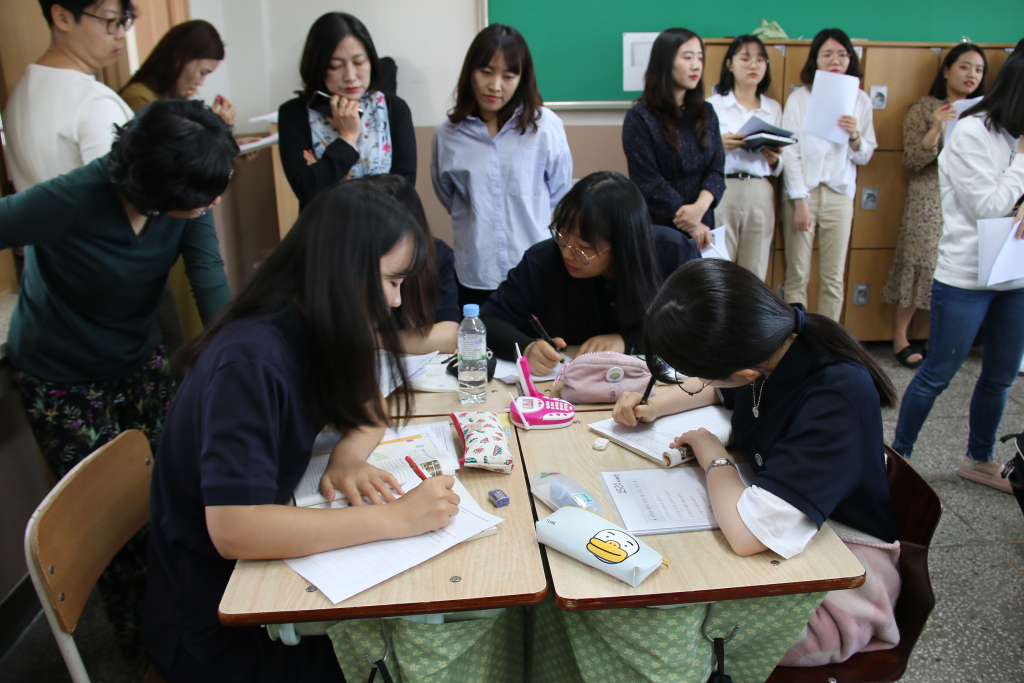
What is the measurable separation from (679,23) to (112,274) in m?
3.33

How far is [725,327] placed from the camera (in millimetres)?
1109

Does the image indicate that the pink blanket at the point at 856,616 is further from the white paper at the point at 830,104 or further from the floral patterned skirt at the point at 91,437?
the white paper at the point at 830,104

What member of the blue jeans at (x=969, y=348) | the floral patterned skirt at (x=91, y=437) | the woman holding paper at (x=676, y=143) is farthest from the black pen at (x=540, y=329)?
the blue jeans at (x=969, y=348)

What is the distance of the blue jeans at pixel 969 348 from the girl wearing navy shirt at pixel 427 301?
5.27ft

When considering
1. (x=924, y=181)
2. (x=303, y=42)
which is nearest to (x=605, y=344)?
(x=303, y=42)

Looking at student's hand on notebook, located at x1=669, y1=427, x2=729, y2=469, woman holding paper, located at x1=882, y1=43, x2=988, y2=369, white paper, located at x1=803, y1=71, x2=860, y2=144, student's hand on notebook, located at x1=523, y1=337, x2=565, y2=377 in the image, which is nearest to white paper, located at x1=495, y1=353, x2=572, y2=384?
student's hand on notebook, located at x1=523, y1=337, x2=565, y2=377

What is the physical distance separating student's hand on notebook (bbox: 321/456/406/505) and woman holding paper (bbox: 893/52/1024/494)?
2070 millimetres

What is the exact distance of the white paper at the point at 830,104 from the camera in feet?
11.1

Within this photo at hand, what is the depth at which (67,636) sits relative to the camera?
1.06 m

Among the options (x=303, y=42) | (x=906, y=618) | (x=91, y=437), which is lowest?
(x=906, y=618)

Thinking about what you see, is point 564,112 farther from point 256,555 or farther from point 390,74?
point 256,555

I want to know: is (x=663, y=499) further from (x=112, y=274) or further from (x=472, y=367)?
(x=112, y=274)

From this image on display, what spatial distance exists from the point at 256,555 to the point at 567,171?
Result: 2051 millimetres

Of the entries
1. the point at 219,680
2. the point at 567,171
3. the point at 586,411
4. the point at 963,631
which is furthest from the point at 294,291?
the point at 963,631
